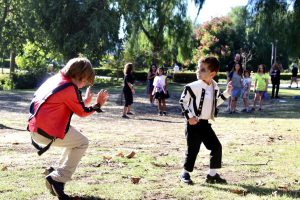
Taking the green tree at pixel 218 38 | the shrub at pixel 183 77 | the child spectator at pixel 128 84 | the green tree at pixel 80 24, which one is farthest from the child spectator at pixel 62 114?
the green tree at pixel 218 38

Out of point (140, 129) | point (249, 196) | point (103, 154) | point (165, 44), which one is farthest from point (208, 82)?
point (165, 44)

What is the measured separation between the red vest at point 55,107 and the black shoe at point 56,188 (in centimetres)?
50

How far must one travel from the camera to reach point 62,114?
15.4 ft

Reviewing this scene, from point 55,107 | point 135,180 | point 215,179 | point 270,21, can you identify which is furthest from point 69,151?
point 270,21

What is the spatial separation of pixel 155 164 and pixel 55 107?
249cm

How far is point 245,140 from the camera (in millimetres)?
9539

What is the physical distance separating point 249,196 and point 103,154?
10.1 feet

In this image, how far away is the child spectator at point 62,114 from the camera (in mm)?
4645

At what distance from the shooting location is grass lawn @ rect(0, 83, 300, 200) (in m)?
5.27

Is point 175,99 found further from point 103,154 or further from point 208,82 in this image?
point 208,82

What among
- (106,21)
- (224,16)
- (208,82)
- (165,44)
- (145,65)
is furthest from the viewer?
(224,16)

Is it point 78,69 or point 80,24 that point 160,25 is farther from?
point 78,69

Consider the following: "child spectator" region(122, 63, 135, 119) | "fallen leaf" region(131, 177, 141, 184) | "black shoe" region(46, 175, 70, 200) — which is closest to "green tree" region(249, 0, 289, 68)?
"child spectator" region(122, 63, 135, 119)

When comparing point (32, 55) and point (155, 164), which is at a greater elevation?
point (32, 55)
